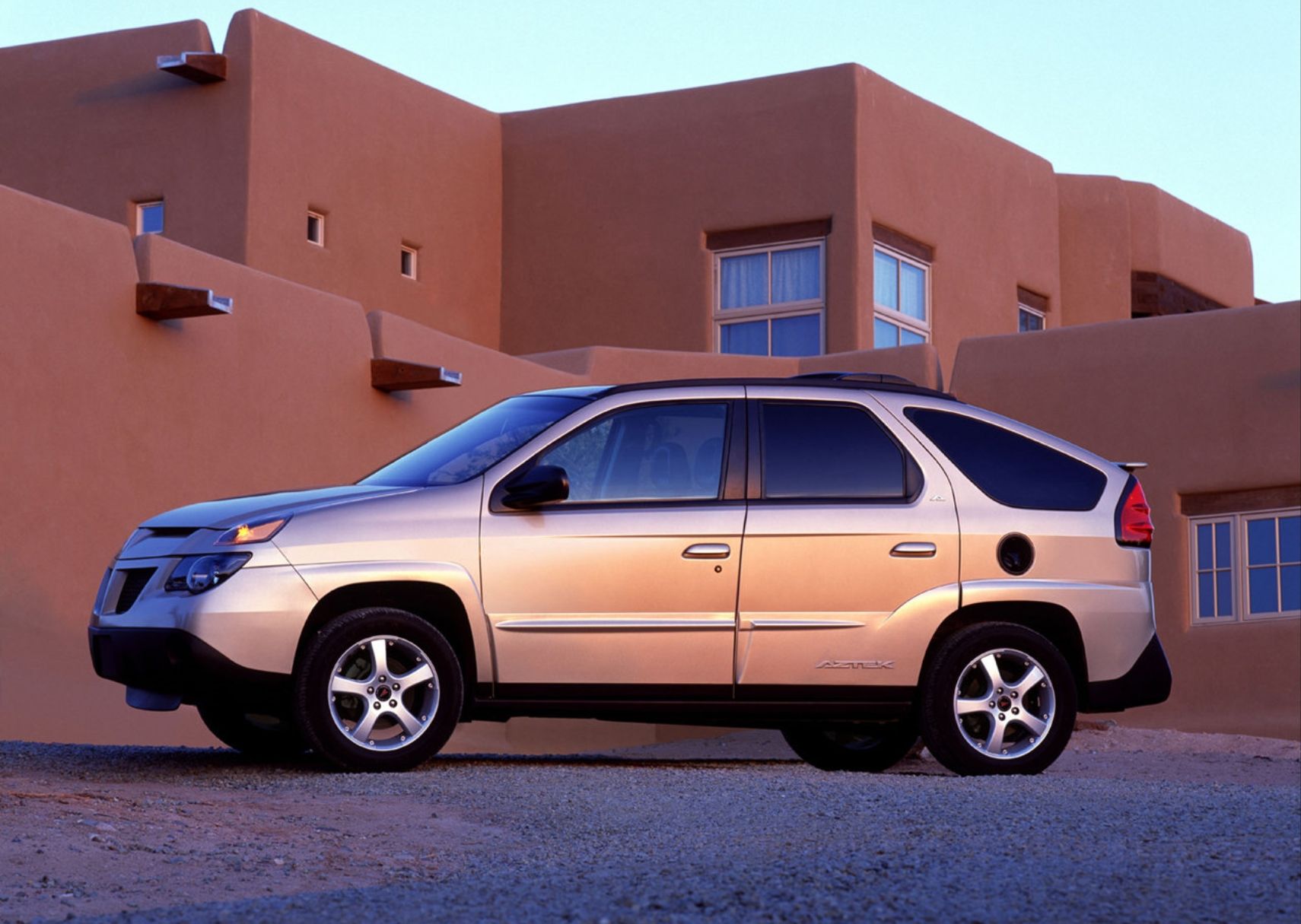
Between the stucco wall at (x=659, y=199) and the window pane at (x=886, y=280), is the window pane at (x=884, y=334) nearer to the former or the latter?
the window pane at (x=886, y=280)

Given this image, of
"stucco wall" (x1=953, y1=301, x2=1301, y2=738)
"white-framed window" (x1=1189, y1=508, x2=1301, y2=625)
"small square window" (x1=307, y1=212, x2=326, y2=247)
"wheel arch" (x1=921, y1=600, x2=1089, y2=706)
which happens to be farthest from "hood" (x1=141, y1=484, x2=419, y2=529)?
"small square window" (x1=307, y1=212, x2=326, y2=247)

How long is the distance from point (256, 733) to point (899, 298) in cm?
1647

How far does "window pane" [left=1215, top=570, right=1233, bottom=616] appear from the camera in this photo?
59.7 feet

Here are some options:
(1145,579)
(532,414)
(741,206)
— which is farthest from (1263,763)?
(741,206)

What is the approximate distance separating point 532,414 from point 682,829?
2.81 meters

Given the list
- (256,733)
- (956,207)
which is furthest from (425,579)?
(956,207)

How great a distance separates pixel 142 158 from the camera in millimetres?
22562

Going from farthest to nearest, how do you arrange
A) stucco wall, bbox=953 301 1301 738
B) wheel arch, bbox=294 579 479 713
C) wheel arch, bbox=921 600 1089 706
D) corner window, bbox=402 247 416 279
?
corner window, bbox=402 247 416 279 < stucco wall, bbox=953 301 1301 738 < wheel arch, bbox=921 600 1089 706 < wheel arch, bbox=294 579 479 713

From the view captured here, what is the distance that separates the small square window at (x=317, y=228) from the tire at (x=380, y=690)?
50.8 feet

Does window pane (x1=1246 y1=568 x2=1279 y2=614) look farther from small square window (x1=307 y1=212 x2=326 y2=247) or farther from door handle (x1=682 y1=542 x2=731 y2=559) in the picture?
small square window (x1=307 y1=212 x2=326 y2=247)

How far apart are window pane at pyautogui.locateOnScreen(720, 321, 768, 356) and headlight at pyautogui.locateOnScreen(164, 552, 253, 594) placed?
1658 cm

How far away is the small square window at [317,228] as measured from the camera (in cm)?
2288

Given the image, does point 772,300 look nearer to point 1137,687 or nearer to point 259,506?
point 1137,687

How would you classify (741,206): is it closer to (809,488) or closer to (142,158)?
(142,158)
